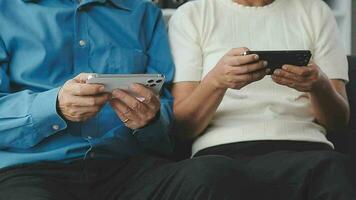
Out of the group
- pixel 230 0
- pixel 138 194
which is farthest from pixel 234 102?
pixel 138 194

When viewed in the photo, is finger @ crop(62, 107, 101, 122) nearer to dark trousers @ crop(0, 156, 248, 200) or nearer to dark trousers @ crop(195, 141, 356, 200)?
dark trousers @ crop(0, 156, 248, 200)

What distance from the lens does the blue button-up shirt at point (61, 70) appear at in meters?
1.11

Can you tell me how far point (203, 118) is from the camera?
131cm

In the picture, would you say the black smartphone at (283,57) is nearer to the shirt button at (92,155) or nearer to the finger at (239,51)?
the finger at (239,51)

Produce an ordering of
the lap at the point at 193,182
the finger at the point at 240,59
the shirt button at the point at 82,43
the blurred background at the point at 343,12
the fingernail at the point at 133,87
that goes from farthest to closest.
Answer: the blurred background at the point at 343,12, the shirt button at the point at 82,43, the finger at the point at 240,59, the fingernail at the point at 133,87, the lap at the point at 193,182

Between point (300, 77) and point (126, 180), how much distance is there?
16.9 inches

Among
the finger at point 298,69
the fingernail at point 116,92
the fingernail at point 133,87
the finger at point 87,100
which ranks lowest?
the finger at point 87,100

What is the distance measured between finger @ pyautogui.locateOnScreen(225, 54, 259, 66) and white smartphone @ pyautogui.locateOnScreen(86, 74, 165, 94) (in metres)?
0.19

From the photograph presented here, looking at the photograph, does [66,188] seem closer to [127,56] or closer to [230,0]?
[127,56]

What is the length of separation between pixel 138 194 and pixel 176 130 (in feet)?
1.10

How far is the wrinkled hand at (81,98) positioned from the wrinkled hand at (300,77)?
378mm

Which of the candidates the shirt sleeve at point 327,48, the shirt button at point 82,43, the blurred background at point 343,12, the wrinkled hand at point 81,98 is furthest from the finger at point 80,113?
the blurred background at point 343,12

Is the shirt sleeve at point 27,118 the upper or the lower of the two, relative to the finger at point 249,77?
lower

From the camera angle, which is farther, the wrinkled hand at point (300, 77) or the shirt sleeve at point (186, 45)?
the shirt sleeve at point (186, 45)
